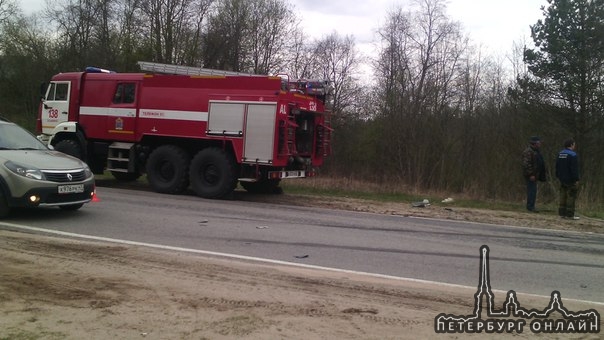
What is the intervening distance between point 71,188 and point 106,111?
635 centimetres

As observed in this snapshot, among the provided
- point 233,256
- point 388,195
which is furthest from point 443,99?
point 233,256

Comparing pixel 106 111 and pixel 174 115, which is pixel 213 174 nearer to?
pixel 174 115

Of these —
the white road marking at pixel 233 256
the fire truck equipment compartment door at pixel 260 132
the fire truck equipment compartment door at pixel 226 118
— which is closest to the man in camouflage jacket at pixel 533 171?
the fire truck equipment compartment door at pixel 260 132

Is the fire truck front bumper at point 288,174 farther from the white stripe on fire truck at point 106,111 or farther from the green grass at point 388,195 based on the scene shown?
the white stripe on fire truck at point 106,111

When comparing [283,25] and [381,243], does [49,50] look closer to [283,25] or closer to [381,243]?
[283,25]

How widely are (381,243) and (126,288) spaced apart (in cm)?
446

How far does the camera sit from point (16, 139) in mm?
9305

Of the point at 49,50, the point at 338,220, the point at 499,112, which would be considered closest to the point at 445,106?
the point at 499,112

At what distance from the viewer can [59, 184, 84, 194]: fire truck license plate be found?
8641 mm

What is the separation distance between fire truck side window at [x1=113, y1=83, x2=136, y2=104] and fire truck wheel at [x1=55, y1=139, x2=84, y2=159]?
181 cm

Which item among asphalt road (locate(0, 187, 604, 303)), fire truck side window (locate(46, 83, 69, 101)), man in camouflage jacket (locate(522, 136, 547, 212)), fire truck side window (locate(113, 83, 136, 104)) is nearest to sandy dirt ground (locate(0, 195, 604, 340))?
asphalt road (locate(0, 187, 604, 303))

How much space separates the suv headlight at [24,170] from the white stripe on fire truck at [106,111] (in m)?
6.02

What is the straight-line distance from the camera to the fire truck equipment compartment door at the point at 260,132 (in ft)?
41.3

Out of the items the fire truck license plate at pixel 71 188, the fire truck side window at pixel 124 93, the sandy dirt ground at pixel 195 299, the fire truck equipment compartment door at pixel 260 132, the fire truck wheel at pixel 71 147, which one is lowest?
the sandy dirt ground at pixel 195 299
